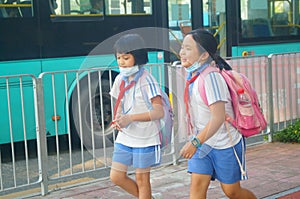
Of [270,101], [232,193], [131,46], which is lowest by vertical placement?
[232,193]

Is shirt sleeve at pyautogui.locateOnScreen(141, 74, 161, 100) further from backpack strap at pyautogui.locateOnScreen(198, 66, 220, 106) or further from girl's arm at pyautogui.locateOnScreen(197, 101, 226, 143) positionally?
girl's arm at pyautogui.locateOnScreen(197, 101, 226, 143)

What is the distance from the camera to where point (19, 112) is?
6.63 metres

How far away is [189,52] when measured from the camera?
386 cm

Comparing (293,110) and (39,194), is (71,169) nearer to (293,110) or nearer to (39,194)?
(39,194)

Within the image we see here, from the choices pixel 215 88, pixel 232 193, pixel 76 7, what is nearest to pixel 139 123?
pixel 215 88

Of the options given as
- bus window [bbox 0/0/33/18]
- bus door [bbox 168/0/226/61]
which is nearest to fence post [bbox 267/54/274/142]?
bus door [bbox 168/0/226/61]

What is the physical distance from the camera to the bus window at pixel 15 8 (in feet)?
24.1

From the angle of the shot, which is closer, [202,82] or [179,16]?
[202,82]

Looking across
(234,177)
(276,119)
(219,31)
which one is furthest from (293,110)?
(234,177)

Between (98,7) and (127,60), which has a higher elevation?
(98,7)

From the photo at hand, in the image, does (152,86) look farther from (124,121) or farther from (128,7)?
(128,7)

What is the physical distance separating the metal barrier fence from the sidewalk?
260 mm

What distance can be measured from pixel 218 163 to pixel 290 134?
412 centimetres

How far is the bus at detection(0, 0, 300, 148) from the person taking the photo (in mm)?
7328
